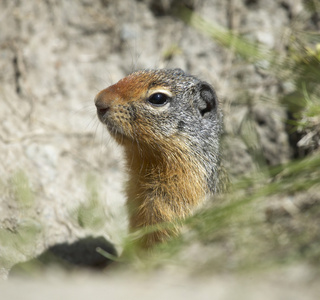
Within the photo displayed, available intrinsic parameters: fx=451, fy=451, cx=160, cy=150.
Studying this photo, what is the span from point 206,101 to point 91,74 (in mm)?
2036

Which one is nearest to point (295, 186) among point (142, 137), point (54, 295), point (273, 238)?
point (273, 238)

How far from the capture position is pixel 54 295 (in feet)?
6.70

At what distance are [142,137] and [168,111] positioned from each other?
32 centimetres

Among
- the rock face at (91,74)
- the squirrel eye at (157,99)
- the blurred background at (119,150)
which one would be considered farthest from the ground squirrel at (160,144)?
the rock face at (91,74)

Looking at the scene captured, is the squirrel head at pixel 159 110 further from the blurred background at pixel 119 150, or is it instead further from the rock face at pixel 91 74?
the rock face at pixel 91 74

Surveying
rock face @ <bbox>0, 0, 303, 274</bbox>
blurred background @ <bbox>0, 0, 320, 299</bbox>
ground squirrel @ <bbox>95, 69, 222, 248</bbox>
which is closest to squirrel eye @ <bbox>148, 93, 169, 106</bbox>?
ground squirrel @ <bbox>95, 69, 222, 248</bbox>

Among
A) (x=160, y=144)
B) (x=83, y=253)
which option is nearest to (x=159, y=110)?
(x=160, y=144)

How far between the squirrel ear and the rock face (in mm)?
621

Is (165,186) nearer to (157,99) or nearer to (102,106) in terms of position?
(157,99)

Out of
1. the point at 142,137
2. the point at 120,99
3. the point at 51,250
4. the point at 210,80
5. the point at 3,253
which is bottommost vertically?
the point at 51,250

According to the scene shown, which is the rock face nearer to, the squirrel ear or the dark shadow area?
the dark shadow area

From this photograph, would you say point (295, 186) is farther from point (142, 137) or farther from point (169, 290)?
point (142, 137)

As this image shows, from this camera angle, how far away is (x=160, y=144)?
359cm

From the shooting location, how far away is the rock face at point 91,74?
4.70 meters
